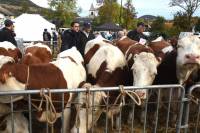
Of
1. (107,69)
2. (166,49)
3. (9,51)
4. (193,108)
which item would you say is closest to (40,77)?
(107,69)

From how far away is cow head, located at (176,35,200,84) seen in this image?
542cm

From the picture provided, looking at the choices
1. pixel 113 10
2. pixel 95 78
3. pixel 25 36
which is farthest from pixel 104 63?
pixel 113 10

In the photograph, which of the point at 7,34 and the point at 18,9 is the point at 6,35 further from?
the point at 18,9

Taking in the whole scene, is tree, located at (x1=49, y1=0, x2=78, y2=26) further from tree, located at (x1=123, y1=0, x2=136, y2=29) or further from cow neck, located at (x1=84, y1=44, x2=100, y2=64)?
cow neck, located at (x1=84, y1=44, x2=100, y2=64)

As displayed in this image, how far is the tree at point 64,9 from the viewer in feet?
210

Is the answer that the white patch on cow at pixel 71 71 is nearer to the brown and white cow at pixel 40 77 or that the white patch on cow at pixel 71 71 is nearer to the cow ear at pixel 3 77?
the brown and white cow at pixel 40 77

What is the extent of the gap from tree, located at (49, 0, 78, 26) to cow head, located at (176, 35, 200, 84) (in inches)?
2288

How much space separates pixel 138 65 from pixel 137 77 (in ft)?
0.69

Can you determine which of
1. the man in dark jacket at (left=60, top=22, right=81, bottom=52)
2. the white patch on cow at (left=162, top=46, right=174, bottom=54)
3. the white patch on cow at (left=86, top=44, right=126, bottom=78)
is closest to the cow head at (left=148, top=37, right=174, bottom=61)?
the white patch on cow at (left=162, top=46, right=174, bottom=54)

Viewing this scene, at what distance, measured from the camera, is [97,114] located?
4977 mm

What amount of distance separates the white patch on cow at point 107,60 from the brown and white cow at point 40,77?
Answer: 442mm

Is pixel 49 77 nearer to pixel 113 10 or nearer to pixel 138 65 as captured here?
pixel 138 65

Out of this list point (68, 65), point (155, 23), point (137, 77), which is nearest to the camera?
point (137, 77)

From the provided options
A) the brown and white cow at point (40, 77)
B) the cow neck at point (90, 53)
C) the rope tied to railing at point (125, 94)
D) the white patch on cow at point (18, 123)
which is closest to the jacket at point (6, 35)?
the cow neck at point (90, 53)
